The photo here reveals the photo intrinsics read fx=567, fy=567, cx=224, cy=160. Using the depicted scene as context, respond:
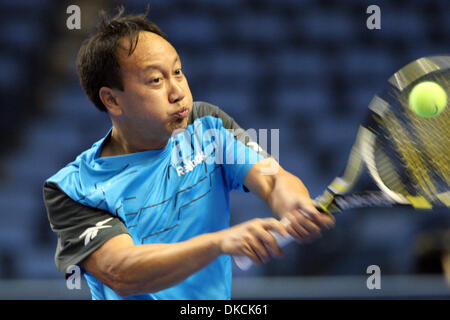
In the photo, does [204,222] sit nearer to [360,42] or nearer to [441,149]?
[441,149]

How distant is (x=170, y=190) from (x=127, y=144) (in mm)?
169

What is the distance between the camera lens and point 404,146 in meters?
1.33

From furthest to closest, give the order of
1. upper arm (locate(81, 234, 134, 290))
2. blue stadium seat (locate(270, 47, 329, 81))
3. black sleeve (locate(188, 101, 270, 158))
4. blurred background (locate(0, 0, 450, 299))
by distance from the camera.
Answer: blue stadium seat (locate(270, 47, 329, 81))
blurred background (locate(0, 0, 450, 299))
black sleeve (locate(188, 101, 270, 158))
upper arm (locate(81, 234, 134, 290))

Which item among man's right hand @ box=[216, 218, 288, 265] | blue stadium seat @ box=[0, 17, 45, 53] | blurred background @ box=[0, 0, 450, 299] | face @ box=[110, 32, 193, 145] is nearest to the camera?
man's right hand @ box=[216, 218, 288, 265]

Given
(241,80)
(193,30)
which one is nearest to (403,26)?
(241,80)

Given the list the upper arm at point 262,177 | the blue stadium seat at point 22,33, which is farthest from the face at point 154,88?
the blue stadium seat at point 22,33

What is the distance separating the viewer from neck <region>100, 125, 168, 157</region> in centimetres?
142

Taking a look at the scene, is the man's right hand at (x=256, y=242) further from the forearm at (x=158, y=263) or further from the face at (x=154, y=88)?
the face at (x=154, y=88)

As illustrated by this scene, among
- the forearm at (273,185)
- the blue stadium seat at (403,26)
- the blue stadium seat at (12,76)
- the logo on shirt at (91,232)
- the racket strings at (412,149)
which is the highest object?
the blue stadium seat at (403,26)

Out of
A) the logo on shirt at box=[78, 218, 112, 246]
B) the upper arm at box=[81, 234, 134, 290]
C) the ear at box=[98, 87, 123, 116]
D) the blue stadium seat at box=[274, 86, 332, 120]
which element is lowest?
the upper arm at box=[81, 234, 134, 290]

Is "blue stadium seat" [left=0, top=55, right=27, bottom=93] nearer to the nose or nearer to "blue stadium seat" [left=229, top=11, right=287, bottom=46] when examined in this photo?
"blue stadium seat" [left=229, top=11, right=287, bottom=46]

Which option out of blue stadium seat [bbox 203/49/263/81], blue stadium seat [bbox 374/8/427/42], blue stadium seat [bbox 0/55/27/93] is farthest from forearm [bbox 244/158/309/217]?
blue stadium seat [bbox 0/55/27/93]

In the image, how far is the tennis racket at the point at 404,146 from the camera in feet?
→ 4.14

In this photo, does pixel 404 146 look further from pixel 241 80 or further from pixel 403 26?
pixel 403 26
